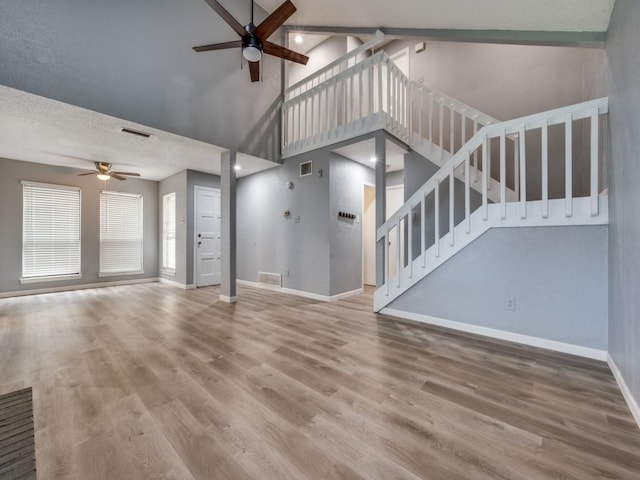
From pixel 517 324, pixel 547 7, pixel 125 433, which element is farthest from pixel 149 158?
pixel 517 324

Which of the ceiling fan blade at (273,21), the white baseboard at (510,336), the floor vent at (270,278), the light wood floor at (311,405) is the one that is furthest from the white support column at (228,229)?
the white baseboard at (510,336)

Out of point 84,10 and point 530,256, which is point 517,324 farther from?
point 84,10

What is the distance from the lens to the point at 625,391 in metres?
1.71

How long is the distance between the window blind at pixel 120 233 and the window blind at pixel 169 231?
529 millimetres

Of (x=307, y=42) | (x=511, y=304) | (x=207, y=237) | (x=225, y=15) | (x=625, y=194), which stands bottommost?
(x=511, y=304)

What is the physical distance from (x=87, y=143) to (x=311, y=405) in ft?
16.3

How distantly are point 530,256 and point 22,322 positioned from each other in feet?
19.2

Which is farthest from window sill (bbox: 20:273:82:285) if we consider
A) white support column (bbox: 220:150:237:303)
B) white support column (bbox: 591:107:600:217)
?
white support column (bbox: 591:107:600:217)

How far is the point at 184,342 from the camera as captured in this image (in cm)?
265

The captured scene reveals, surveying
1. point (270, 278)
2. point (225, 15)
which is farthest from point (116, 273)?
point (225, 15)

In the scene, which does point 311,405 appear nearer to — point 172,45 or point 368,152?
point 368,152

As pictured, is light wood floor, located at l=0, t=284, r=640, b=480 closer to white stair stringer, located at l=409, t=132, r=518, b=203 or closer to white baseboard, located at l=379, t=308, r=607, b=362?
white baseboard, located at l=379, t=308, r=607, b=362

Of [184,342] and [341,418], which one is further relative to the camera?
[184,342]

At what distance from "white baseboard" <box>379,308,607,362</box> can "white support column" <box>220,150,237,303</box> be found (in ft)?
8.46
